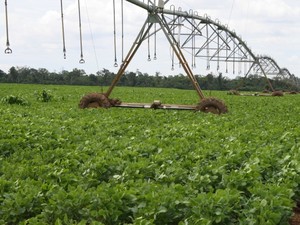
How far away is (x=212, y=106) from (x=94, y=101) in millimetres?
4002

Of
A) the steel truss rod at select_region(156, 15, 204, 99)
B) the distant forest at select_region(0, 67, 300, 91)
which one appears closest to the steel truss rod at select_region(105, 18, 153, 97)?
the steel truss rod at select_region(156, 15, 204, 99)

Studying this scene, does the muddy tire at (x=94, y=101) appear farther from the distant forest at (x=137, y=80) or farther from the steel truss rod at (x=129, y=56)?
the distant forest at (x=137, y=80)

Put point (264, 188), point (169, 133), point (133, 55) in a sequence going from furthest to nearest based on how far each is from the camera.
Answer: point (133, 55)
point (169, 133)
point (264, 188)

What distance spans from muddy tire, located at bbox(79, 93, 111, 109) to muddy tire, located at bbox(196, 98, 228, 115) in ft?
10.3

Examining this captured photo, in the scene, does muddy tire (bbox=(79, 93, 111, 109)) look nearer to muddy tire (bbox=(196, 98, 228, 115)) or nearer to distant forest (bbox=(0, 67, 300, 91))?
muddy tire (bbox=(196, 98, 228, 115))

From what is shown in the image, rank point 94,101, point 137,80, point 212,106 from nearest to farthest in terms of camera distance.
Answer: point 212,106, point 94,101, point 137,80

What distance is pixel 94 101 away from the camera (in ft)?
58.1

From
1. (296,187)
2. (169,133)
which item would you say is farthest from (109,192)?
(169,133)

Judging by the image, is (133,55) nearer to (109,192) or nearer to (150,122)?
(150,122)

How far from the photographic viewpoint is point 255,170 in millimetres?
5938

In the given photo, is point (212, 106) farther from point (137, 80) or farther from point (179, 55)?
point (137, 80)

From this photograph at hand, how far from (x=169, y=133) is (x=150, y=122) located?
309 cm

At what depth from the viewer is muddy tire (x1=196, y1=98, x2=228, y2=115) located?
669 inches

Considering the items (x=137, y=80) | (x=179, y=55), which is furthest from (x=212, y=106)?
(x=137, y=80)
